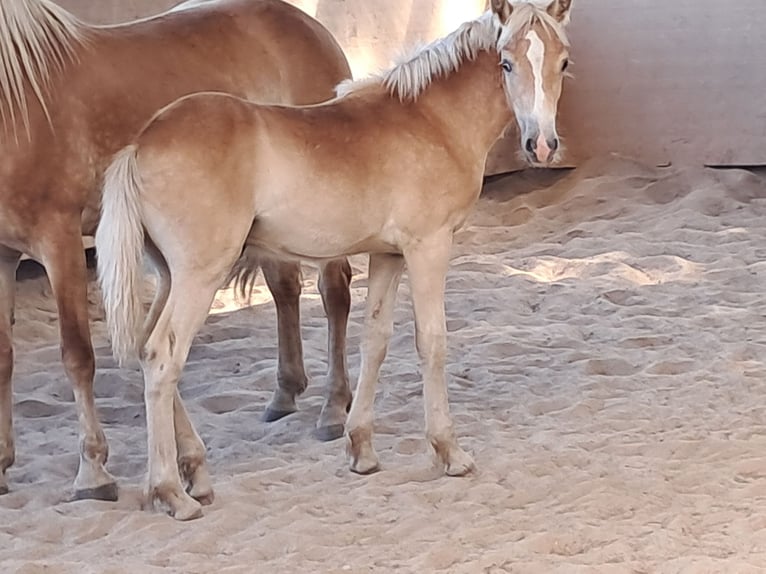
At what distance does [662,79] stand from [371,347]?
16.1 ft

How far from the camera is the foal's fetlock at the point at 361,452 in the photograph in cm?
359

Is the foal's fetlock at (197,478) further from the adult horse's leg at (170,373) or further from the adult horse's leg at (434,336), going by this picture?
the adult horse's leg at (434,336)

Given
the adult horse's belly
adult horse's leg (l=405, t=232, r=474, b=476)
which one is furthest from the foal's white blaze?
the adult horse's belly

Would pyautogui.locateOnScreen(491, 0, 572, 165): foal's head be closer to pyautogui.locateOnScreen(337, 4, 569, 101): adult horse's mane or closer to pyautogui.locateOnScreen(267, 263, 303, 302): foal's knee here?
pyautogui.locateOnScreen(337, 4, 569, 101): adult horse's mane

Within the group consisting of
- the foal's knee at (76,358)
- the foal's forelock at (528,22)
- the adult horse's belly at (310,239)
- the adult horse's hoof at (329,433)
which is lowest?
the adult horse's hoof at (329,433)

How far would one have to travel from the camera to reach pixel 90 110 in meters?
3.68

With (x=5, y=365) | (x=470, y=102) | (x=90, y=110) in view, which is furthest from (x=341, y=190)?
(x=5, y=365)

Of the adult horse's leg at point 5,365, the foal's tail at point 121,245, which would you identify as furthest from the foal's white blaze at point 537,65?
the adult horse's leg at point 5,365

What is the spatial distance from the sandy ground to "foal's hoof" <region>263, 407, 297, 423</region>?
5 cm

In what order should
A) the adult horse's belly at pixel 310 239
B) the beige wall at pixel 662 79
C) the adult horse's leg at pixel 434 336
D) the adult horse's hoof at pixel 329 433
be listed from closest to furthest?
the adult horse's belly at pixel 310 239, the adult horse's leg at pixel 434 336, the adult horse's hoof at pixel 329 433, the beige wall at pixel 662 79

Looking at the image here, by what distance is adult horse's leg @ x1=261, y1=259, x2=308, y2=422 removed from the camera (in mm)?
4355

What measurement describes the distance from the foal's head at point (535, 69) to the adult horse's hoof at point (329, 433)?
1.35 meters

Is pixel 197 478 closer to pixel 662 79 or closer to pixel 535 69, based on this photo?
pixel 535 69

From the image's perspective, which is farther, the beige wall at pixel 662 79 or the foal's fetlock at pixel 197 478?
the beige wall at pixel 662 79
